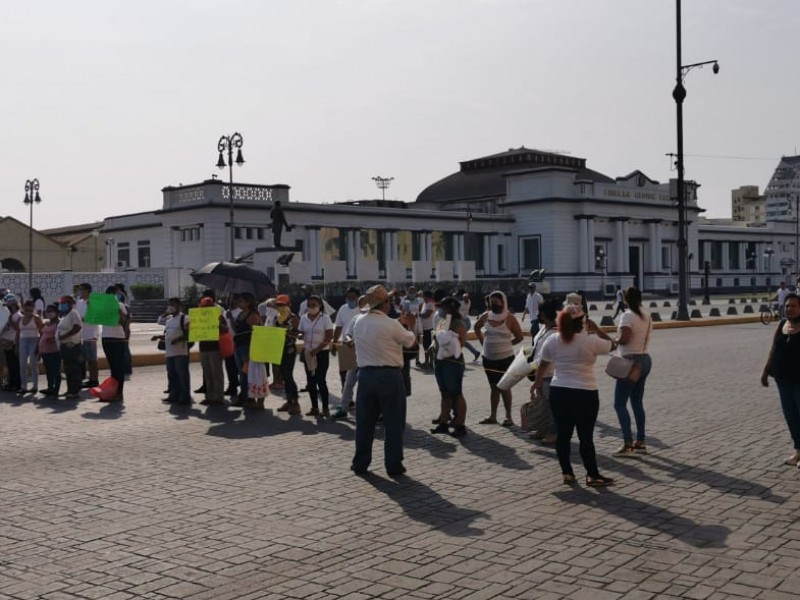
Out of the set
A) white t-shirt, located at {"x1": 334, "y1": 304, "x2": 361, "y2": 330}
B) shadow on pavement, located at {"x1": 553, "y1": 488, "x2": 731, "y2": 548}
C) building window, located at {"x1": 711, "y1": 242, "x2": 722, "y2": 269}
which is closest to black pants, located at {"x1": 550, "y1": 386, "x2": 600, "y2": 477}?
shadow on pavement, located at {"x1": 553, "y1": 488, "x2": 731, "y2": 548}

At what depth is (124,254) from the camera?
219ft

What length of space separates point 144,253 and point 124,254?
131 inches

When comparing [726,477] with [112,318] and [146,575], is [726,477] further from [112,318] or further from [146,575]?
[112,318]

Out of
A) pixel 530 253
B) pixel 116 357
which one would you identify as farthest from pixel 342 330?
pixel 530 253

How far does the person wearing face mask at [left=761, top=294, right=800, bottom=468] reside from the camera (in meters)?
9.32

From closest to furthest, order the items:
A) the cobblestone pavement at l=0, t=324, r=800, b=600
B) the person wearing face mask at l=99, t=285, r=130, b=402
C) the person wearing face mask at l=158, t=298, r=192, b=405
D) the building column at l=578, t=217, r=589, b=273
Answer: the cobblestone pavement at l=0, t=324, r=800, b=600 < the person wearing face mask at l=158, t=298, r=192, b=405 < the person wearing face mask at l=99, t=285, r=130, b=402 < the building column at l=578, t=217, r=589, b=273

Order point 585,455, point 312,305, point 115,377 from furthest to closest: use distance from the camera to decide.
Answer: point 115,377 → point 312,305 → point 585,455

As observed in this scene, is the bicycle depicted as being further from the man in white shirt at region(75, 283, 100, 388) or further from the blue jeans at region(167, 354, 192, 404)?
the blue jeans at region(167, 354, 192, 404)

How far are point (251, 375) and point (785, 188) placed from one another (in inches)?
7633

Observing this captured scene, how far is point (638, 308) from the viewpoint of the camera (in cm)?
1005

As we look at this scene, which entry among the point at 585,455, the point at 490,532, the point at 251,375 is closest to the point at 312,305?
the point at 251,375

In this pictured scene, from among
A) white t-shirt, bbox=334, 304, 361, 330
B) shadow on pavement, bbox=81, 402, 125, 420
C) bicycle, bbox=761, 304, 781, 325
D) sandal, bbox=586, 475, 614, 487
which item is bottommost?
sandal, bbox=586, 475, 614, 487

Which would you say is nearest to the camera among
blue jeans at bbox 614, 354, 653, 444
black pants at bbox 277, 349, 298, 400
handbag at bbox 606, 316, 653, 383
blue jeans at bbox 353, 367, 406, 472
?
blue jeans at bbox 353, 367, 406, 472

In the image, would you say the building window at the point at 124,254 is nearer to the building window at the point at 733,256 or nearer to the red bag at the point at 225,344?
the red bag at the point at 225,344
